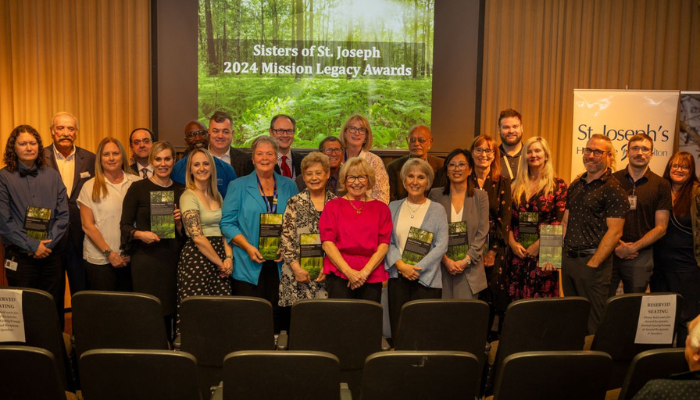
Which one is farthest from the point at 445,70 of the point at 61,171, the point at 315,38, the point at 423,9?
the point at 61,171

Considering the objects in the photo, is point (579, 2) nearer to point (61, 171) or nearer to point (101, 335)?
point (61, 171)

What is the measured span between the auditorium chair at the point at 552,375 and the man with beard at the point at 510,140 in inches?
104

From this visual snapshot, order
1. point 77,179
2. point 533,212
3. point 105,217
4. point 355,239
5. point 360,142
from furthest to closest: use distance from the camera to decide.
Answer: point 360,142 < point 77,179 < point 533,212 < point 105,217 < point 355,239

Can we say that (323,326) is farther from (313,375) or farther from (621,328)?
(621,328)

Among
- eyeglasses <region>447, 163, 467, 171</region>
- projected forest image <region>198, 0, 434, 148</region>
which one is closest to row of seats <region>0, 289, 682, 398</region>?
eyeglasses <region>447, 163, 467, 171</region>

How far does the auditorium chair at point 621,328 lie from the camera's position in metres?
2.90

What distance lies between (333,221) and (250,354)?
1.72m

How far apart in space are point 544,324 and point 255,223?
1.94 m

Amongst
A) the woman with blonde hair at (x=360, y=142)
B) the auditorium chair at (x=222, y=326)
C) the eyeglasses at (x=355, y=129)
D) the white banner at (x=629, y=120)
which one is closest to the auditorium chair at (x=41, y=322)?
the auditorium chair at (x=222, y=326)

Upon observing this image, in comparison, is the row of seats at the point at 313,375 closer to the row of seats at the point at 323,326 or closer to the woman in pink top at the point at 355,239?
the row of seats at the point at 323,326

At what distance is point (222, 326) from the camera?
9.21 ft

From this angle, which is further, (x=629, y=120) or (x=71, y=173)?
(x=629, y=120)

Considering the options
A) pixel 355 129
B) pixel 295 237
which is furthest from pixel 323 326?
pixel 355 129

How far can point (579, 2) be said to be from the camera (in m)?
6.95
